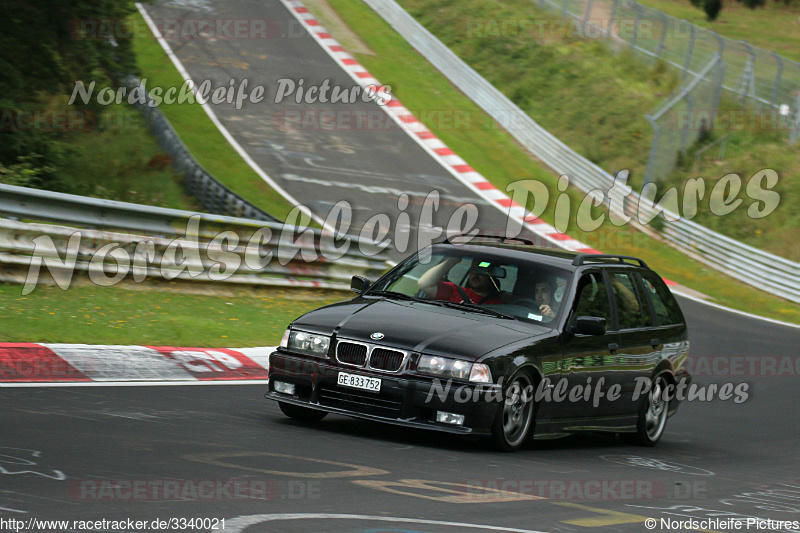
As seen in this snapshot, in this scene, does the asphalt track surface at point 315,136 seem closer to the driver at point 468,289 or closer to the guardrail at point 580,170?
the guardrail at point 580,170

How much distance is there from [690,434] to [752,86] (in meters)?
23.3

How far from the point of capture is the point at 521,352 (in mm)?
7980

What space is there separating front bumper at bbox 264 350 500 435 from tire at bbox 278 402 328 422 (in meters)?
0.46

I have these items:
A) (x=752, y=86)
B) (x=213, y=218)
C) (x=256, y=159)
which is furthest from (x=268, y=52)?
(x=213, y=218)

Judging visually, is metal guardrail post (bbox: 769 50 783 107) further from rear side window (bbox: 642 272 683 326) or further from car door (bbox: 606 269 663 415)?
car door (bbox: 606 269 663 415)

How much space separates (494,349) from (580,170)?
21.8 metres

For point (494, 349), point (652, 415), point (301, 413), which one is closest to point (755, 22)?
point (652, 415)

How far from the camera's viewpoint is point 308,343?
8.18 metres

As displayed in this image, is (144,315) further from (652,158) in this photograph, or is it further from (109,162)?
Result: (652,158)

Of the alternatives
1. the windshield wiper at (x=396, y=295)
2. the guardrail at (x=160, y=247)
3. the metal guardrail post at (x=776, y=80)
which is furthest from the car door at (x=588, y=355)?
the metal guardrail post at (x=776, y=80)

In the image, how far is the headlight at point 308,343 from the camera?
8.08m

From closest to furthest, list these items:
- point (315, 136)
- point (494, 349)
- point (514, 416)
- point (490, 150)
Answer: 1. point (494, 349)
2. point (514, 416)
3. point (315, 136)
4. point (490, 150)

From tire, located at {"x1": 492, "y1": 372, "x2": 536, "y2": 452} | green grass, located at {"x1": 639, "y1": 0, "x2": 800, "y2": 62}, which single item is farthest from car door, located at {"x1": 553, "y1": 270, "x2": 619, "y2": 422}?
green grass, located at {"x1": 639, "y1": 0, "x2": 800, "y2": 62}

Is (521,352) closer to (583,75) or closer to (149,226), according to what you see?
(149,226)
